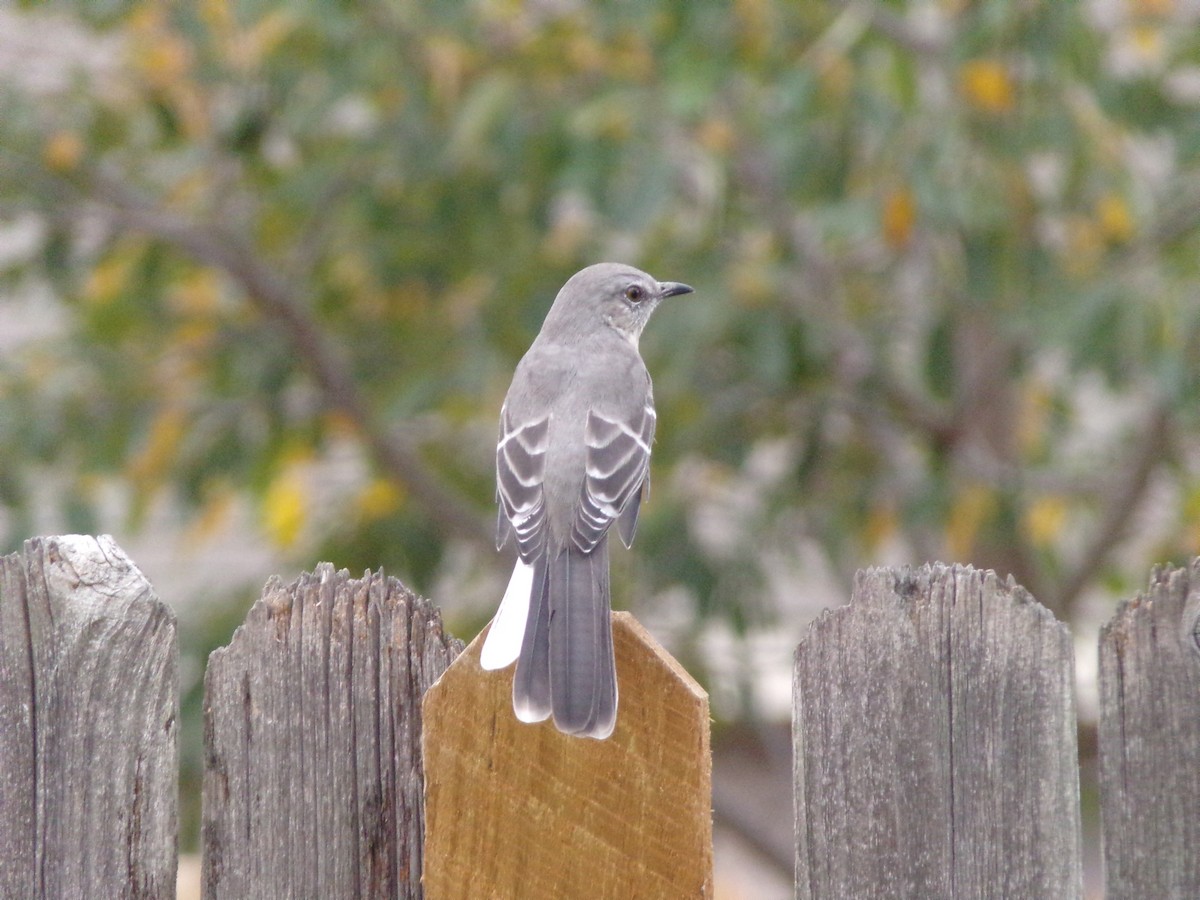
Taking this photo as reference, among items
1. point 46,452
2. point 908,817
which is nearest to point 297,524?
point 46,452

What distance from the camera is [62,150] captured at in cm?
531

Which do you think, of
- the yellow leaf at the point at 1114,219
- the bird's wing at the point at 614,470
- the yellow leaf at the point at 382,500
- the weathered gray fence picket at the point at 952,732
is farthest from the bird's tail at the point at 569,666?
the yellow leaf at the point at 1114,219

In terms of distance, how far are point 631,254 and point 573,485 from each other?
286 cm

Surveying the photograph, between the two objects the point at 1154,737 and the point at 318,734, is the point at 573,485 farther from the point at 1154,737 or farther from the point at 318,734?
the point at 1154,737

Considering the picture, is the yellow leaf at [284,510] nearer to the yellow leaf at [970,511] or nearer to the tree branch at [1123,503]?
the yellow leaf at [970,511]

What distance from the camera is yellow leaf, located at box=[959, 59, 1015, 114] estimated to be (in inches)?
201

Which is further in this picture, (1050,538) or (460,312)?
(1050,538)

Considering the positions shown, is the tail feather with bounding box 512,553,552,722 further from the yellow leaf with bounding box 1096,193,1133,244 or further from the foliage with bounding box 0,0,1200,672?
the yellow leaf with bounding box 1096,193,1133,244

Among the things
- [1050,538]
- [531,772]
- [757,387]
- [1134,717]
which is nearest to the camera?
[1134,717]

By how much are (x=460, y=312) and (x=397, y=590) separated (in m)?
3.65

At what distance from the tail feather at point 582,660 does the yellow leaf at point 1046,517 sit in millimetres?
3638

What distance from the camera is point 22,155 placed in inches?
205

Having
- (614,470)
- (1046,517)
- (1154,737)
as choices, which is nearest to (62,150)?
(614,470)

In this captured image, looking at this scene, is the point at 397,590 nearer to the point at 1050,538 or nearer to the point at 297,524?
the point at 297,524
